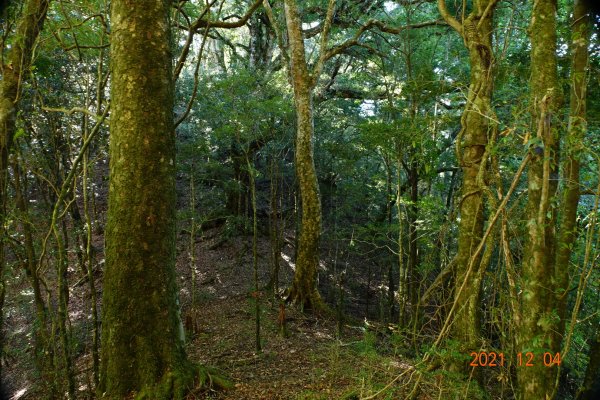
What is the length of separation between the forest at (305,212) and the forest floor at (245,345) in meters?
0.07

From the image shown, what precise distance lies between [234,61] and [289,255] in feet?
28.9

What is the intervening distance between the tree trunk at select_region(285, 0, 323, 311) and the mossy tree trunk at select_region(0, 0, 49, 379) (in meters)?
6.24

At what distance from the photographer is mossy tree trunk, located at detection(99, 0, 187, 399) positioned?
348cm

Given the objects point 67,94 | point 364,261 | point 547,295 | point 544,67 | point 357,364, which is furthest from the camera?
point 364,261

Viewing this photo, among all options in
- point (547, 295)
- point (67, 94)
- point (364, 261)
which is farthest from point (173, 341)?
point (364, 261)

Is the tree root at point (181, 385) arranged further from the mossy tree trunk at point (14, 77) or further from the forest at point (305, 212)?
the mossy tree trunk at point (14, 77)

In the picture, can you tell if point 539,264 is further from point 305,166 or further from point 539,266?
point 305,166

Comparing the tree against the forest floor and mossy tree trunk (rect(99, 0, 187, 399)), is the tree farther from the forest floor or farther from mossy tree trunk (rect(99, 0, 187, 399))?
mossy tree trunk (rect(99, 0, 187, 399))

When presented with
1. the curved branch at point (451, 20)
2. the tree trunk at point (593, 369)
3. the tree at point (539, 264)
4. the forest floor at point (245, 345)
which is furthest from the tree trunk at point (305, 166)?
the tree at point (539, 264)

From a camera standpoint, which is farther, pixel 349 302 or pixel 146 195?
pixel 349 302

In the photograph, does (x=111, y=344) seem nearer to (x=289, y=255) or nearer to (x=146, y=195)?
(x=146, y=195)

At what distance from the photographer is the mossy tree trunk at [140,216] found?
3.48 meters

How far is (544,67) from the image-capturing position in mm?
2557

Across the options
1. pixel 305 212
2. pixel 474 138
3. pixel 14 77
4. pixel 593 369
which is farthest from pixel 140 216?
pixel 593 369
